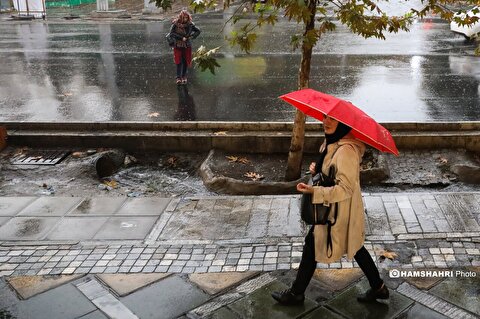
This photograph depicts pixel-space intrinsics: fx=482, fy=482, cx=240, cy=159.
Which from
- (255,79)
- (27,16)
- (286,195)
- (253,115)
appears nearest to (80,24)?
(27,16)

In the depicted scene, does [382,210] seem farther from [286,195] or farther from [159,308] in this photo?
[159,308]

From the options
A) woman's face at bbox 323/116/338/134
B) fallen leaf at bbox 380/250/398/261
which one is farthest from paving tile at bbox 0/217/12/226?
fallen leaf at bbox 380/250/398/261

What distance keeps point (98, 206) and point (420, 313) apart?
4.58m

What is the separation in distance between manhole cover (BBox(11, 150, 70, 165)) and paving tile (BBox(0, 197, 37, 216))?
163cm

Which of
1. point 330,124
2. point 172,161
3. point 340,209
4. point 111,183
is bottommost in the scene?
point 111,183

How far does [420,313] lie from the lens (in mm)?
4352

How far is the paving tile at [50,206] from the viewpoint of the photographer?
6.79m

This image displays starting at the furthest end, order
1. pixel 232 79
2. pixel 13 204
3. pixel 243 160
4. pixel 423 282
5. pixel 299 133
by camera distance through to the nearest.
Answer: pixel 232 79 → pixel 243 160 → pixel 299 133 → pixel 13 204 → pixel 423 282

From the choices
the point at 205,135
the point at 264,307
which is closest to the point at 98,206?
the point at 205,135

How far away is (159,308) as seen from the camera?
4.61m

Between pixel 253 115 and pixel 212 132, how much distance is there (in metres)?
1.61

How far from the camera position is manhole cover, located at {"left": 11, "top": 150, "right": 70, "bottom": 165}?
886 centimetres

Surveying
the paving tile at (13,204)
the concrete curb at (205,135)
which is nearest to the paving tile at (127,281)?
the paving tile at (13,204)

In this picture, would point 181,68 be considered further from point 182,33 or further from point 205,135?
point 205,135
